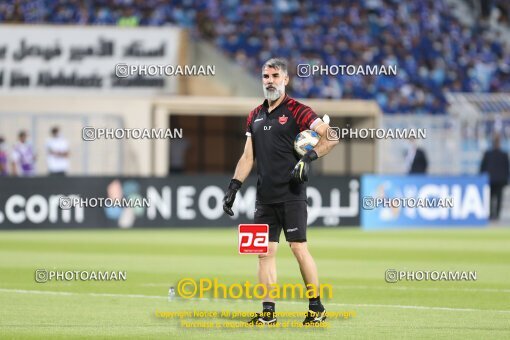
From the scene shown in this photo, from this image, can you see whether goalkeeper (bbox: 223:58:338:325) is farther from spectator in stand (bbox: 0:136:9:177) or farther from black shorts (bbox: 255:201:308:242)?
spectator in stand (bbox: 0:136:9:177)

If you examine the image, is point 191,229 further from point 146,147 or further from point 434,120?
point 434,120

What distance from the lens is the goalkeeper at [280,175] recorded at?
11125 mm

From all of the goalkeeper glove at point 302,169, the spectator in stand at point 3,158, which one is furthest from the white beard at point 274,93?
the spectator in stand at point 3,158

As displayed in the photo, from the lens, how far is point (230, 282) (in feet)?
52.9

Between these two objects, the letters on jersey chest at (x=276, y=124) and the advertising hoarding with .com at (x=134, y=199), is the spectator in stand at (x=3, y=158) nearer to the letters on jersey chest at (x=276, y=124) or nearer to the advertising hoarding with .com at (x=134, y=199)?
the advertising hoarding with .com at (x=134, y=199)

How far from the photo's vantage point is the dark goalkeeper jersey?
11.2m

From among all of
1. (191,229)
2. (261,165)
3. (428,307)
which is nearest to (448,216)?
(191,229)

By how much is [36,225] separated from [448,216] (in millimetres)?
10333

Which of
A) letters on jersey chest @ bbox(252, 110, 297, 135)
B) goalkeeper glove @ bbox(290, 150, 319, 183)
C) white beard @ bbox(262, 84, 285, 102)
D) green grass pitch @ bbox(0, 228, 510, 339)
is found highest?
white beard @ bbox(262, 84, 285, 102)

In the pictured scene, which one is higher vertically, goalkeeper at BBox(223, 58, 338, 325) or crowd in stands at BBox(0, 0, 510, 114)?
crowd in stands at BBox(0, 0, 510, 114)

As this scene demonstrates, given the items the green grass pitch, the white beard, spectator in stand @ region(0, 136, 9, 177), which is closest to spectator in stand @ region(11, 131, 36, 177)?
spectator in stand @ region(0, 136, 9, 177)

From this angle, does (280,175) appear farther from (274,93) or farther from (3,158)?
(3,158)

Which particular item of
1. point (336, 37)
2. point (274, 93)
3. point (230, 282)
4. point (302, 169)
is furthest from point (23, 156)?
point (302, 169)

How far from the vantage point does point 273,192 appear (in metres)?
11.3
